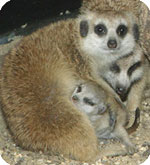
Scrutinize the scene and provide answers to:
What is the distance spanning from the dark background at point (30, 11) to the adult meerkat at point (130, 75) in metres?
1.49

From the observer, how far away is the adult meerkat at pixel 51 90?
3.46 metres

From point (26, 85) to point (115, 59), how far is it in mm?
1013

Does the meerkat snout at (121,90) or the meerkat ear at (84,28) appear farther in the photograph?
the meerkat snout at (121,90)

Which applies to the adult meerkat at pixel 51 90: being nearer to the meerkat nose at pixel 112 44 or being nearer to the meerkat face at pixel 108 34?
the meerkat face at pixel 108 34

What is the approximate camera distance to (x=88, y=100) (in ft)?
12.3

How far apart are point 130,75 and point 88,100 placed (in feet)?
2.32

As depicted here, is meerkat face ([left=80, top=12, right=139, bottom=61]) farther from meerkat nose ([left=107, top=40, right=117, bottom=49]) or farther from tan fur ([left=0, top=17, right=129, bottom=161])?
tan fur ([left=0, top=17, right=129, bottom=161])

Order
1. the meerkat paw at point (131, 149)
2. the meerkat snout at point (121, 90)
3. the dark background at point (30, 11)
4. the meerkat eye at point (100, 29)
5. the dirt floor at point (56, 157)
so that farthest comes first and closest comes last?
the dark background at point (30, 11) < the meerkat snout at point (121, 90) < the meerkat eye at point (100, 29) < the meerkat paw at point (131, 149) < the dirt floor at point (56, 157)

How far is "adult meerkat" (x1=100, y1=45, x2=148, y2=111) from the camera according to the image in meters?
4.14

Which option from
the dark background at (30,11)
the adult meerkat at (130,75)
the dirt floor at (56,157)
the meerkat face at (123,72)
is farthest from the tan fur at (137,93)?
the dark background at (30,11)

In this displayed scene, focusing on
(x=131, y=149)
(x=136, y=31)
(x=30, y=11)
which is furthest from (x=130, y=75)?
(x=30, y=11)

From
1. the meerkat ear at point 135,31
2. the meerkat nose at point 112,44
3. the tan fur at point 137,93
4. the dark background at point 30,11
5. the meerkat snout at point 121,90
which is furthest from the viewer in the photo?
the dark background at point 30,11

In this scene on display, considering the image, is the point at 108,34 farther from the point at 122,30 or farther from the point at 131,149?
Result: the point at 131,149

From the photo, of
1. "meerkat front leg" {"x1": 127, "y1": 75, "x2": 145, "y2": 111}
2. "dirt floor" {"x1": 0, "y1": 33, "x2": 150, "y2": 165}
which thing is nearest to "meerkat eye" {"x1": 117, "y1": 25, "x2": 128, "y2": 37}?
"meerkat front leg" {"x1": 127, "y1": 75, "x2": 145, "y2": 111}
